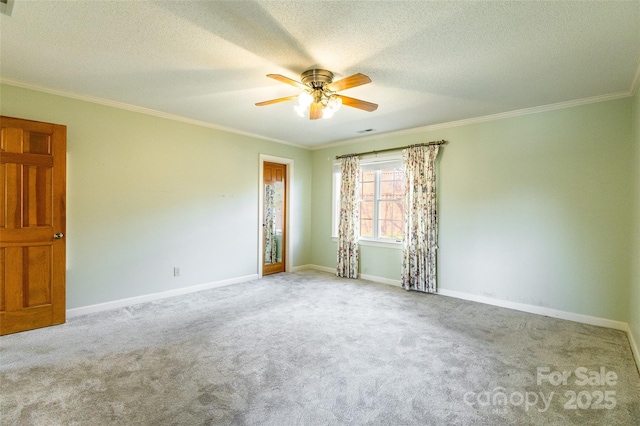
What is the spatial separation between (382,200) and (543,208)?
7.82 ft

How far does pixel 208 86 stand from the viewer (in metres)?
3.26

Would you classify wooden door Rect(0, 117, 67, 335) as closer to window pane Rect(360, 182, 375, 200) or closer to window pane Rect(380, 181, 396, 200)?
window pane Rect(360, 182, 375, 200)

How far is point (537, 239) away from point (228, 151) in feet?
15.5

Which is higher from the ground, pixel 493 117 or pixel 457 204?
pixel 493 117

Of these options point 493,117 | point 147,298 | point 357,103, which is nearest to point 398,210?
point 493,117

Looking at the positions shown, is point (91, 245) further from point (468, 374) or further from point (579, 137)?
point (579, 137)

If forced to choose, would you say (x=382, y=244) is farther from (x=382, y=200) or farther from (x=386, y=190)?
(x=386, y=190)

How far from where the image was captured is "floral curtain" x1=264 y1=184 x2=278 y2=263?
5.80 meters

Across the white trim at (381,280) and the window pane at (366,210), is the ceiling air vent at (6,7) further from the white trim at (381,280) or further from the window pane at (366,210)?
the white trim at (381,280)

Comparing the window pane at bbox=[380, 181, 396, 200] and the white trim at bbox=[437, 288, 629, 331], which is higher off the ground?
the window pane at bbox=[380, 181, 396, 200]

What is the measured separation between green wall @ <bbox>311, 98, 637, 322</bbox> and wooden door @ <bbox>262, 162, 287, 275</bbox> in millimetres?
2679

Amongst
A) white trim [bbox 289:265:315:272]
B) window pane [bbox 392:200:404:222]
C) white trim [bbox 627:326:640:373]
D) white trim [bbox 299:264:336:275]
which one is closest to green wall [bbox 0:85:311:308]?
white trim [bbox 289:265:315:272]

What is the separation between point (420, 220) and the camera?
4746 millimetres

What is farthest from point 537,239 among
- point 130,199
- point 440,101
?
point 130,199
